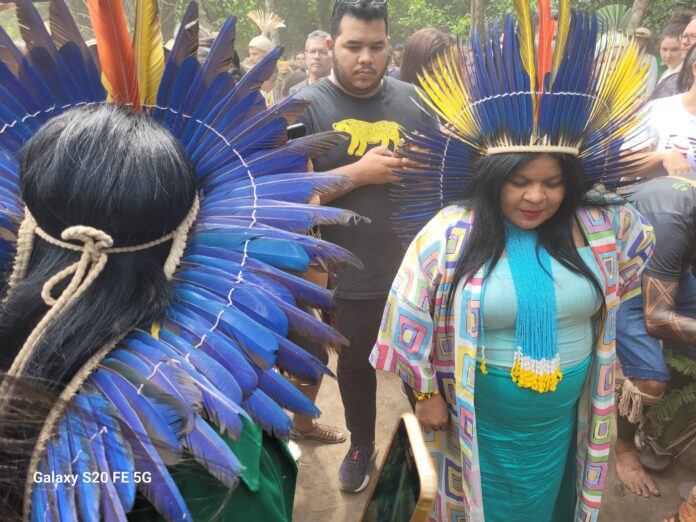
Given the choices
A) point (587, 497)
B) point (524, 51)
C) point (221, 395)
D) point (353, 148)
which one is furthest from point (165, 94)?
point (587, 497)

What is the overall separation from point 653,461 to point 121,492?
2.77 meters

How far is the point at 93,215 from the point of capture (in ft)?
2.62

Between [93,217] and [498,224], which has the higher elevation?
[93,217]

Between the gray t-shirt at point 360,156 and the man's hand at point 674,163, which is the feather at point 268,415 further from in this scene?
the man's hand at point 674,163

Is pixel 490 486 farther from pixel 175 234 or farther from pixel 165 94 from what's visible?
pixel 165 94

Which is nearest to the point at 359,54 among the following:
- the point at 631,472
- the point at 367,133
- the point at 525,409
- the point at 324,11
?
the point at 367,133

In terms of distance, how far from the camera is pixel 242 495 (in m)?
0.77

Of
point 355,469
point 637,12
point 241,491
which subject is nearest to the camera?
point 241,491

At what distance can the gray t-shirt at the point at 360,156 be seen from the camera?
216 cm

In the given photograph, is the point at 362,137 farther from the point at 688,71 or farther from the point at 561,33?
the point at 688,71

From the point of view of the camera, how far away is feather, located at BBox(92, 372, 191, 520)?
66 cm

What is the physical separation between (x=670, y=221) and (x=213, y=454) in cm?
204

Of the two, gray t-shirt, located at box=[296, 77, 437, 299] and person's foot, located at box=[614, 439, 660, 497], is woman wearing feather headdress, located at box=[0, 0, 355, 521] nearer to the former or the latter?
gray t-shirt, located at box=[296, 77, 437, 299]

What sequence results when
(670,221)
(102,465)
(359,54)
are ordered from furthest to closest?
(359,54) < (670,221) < (102,465)
